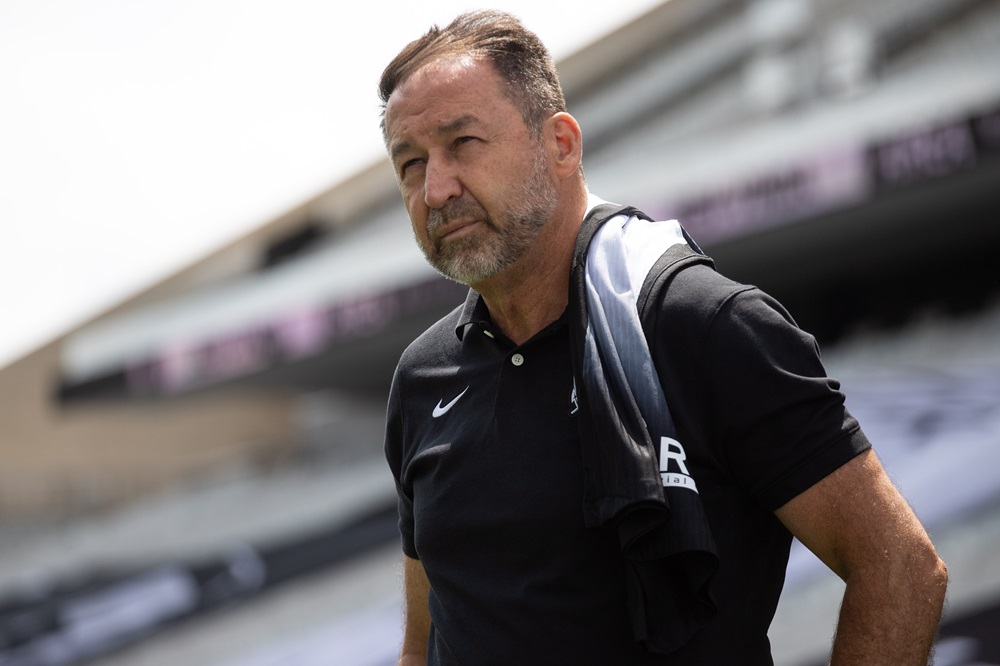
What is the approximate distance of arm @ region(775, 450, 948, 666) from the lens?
139cm

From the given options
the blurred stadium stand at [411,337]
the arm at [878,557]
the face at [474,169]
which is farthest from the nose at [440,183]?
the blurred stadium stand at [411,337]

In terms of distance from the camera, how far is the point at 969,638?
5.03 m

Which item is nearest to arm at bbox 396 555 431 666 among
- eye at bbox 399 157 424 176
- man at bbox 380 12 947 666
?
man at bbox 380 12 947 666

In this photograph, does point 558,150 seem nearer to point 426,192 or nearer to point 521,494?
point 426,192

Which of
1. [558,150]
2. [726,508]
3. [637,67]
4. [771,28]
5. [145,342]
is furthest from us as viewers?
[637,67]

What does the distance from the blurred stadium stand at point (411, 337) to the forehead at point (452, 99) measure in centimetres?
427

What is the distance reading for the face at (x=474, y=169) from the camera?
1633 mm

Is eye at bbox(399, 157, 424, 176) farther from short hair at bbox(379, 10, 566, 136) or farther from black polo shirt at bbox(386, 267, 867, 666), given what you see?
black polo shirt at bbox(386, 267, 867, 666)

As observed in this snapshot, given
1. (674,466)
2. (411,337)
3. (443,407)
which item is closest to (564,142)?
(443,407)

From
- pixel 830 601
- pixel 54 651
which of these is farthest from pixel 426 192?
pixel 54 651

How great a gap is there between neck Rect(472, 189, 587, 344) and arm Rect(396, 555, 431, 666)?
20.6 inches

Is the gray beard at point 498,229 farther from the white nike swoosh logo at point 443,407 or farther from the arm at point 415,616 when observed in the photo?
the arm at point 415,616

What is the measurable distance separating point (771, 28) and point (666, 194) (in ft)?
14.0

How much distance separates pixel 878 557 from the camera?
1.40 meters
